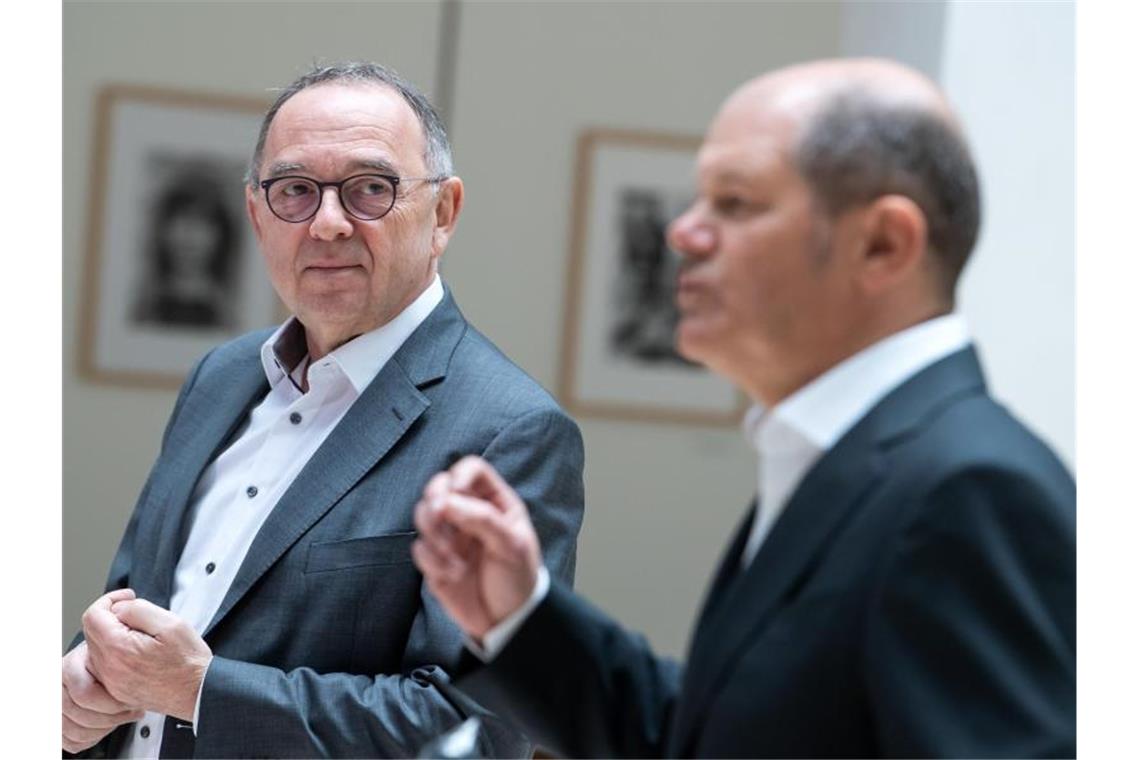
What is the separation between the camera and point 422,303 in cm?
237

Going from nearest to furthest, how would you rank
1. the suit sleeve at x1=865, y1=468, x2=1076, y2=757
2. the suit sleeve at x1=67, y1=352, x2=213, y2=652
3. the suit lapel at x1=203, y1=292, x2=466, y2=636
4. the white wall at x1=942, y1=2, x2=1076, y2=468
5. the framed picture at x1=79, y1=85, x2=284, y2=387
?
the suit sleeve at x1=865, y1=468, x2=1076, y2=757 → the suit lapel at x1=203, y1=292, x2=466, y2=636 → the suit sleeve at x1=67, y1=352, x2=213, y2=652 → the white wall at x1=942, y1=2, x2=1076, y2=468 → the framed picture at x1=79, y1=85, x2=284, y2=387

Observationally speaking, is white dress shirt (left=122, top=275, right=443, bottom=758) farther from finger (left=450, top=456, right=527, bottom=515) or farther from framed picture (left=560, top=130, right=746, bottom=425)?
framed picture (left=560, top=130, right=746, bottom=425)

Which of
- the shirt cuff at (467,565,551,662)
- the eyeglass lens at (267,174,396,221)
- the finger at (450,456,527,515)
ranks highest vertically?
the eyeglass lens at (267,174,396,221)

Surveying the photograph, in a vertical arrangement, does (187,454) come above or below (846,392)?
below

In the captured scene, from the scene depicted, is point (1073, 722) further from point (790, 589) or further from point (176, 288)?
point (176, 288)

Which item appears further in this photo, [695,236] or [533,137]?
[533,137]

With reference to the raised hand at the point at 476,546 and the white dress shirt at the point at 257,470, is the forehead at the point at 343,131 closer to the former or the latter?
the white dress shirt at the point at 257,470

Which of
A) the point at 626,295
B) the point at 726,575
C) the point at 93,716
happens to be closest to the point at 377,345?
the point at 93,716

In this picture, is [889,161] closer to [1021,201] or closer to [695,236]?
[695,236]

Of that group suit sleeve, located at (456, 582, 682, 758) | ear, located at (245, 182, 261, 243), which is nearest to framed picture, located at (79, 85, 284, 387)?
ear, located at (245, 182, 261, 243)

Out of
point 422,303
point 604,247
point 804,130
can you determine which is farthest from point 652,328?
point 804,130

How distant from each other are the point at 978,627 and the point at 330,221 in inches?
48.8

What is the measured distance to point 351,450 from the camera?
2203 mm

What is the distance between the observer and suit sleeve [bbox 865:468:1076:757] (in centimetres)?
127
